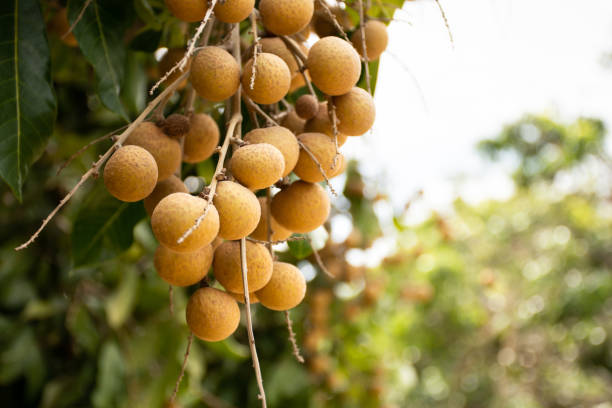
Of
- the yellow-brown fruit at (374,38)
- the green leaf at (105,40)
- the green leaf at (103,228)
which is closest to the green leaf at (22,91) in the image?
the green leaf at (105,40)

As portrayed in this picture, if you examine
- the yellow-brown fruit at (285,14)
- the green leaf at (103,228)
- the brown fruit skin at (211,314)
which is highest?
the yellow-brown fruit at (285,14)

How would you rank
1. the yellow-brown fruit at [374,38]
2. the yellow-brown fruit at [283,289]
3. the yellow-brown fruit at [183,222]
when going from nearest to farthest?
the yellow-brown fruit at [183,222], the yellow-brown fruit at [283,289], the yellow-brown fruit at [374,38]

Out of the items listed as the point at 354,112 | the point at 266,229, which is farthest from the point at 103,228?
the point at 354,112

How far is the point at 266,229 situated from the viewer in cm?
54

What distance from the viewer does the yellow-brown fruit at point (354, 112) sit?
52cm

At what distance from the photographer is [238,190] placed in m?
0.43

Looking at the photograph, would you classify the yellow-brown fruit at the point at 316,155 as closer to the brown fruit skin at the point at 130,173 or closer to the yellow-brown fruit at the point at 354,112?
the yellow-brown fruit at the point at 354,112

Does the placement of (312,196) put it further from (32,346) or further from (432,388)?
(432,388)

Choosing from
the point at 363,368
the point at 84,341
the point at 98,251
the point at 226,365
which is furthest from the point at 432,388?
the point at 98,251

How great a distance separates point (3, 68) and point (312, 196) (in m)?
0.41

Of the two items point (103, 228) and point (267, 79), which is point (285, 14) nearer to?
point (267, 79)

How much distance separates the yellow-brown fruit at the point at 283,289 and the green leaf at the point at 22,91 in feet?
0.99

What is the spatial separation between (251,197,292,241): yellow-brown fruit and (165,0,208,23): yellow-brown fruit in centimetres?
20

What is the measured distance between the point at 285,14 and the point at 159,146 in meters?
0.18
